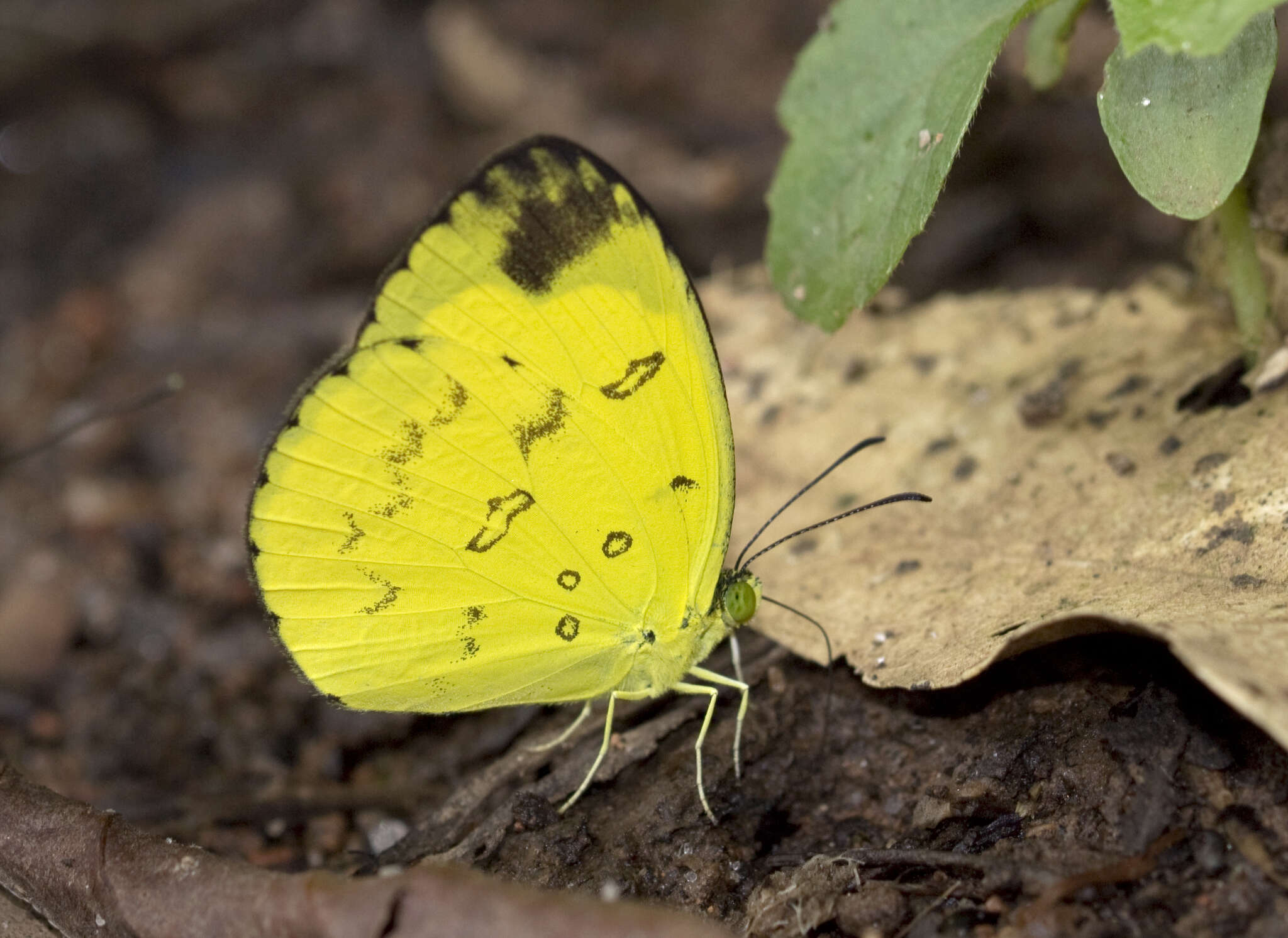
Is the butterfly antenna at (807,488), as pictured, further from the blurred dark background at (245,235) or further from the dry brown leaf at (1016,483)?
the blurred dark background at (245,235)

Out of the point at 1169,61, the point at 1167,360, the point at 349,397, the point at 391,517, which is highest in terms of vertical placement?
the point at 1169,61

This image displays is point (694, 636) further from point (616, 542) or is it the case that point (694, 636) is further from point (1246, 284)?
point (1246, 284)

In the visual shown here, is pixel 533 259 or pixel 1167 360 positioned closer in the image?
pixel 533 259

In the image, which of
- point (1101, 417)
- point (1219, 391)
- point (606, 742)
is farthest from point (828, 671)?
point (1219, 391)

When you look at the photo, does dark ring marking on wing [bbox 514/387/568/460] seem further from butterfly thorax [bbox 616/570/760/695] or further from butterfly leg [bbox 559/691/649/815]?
butterfly leg [bbox 559/691/649/815]

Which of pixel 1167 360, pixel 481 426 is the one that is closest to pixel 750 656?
pixel 481 426

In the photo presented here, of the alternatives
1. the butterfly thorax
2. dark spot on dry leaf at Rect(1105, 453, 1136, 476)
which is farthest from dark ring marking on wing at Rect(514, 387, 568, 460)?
dark spot on dry leaf at Rect(1105, 453, 1136, 476)

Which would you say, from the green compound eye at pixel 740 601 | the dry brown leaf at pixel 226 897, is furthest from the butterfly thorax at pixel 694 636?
the dry brown leaf at pixel 226 897

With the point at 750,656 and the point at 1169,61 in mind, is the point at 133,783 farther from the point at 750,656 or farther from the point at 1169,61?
the point at 1169,61
